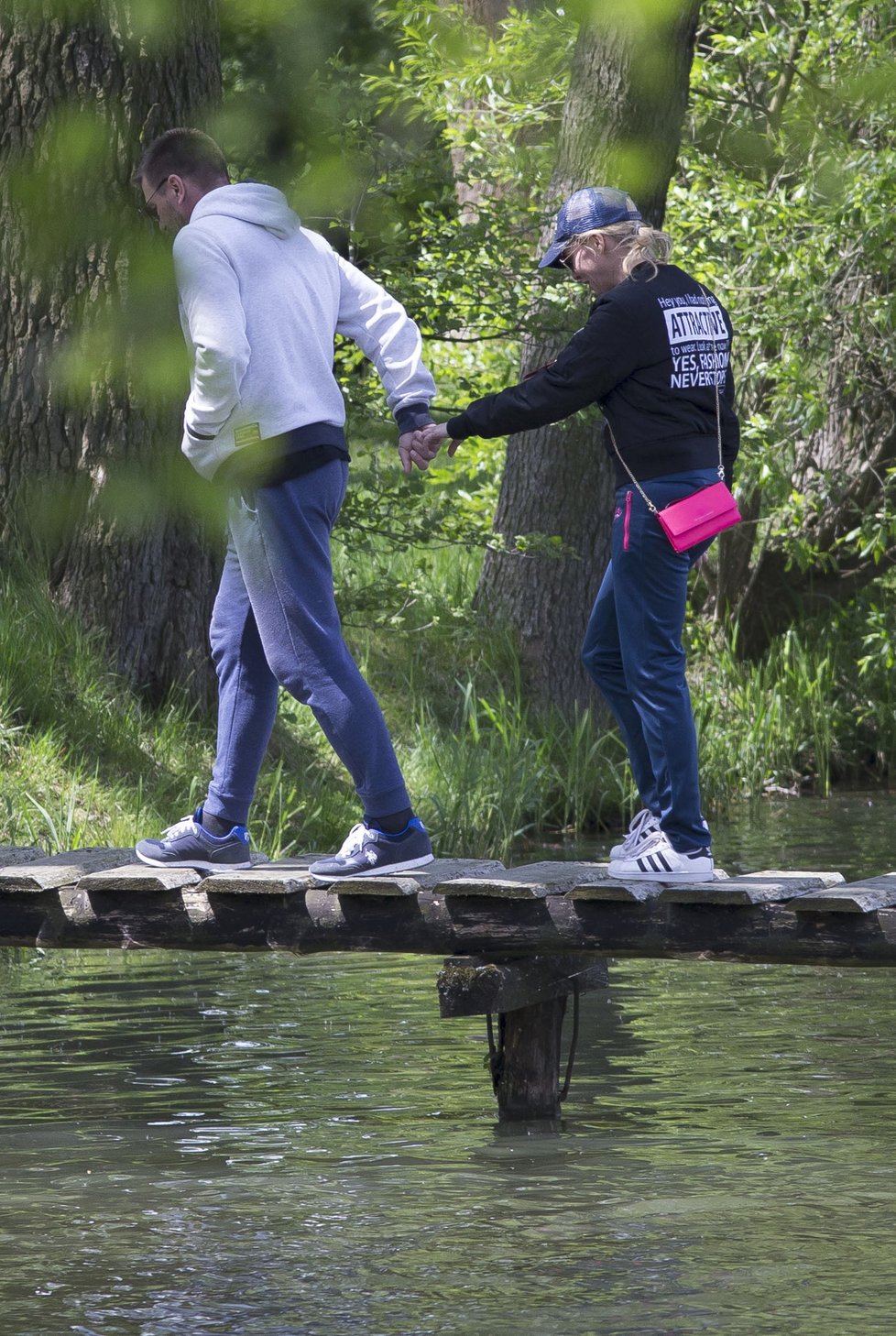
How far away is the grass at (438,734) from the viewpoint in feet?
31.0

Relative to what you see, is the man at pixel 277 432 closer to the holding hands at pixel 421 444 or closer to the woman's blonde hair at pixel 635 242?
the holding hands at pixel 421 444

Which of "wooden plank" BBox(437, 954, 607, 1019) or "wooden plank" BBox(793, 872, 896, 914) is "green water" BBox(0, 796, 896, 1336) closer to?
"wooden plank" BBox(437, 954, 607, 1019)

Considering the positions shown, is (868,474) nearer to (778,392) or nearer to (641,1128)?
(778,392)

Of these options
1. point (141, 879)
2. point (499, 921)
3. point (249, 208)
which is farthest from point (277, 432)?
point (499, 921)

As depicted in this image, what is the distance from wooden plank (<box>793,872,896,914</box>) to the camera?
5367mm

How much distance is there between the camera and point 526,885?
224 inches

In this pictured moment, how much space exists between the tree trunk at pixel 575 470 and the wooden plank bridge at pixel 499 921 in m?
6.49

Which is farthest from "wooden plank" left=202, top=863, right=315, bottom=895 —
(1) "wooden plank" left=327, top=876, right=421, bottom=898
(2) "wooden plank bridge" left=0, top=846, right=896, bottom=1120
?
(1) "wooden plank" left=327, top=876, right=421, bottom=898

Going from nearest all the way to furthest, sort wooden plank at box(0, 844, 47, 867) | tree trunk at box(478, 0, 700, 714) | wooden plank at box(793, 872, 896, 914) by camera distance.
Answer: wooden plank at box(793, 872, 896, 914) < wooden plank at box(0, 844, 47, 867) < tree trunk at box(478, 0, 700, 714)

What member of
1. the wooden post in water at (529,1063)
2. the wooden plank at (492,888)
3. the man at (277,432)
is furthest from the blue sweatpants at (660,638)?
the wooden post in water at (529,1063)

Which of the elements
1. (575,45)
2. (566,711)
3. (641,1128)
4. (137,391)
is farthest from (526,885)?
(575,45)

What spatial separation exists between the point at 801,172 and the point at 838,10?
4.36ft

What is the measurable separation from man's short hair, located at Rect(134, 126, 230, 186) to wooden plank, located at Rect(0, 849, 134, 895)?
2.01 metres

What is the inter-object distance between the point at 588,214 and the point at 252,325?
965mm
